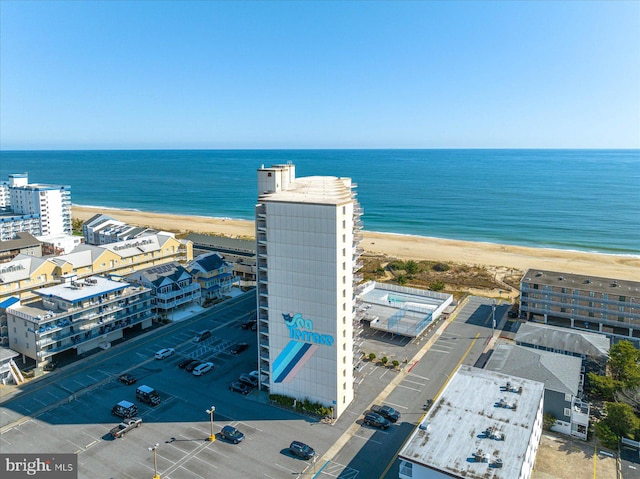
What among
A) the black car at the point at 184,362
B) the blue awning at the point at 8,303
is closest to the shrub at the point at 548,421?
the black car at the point at 184,362

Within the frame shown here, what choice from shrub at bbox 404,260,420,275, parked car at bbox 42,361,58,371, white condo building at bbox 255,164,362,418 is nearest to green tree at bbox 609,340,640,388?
white condo building at bbox 255,164,362,418

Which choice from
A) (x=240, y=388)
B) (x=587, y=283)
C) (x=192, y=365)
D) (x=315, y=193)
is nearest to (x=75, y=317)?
(x=192, y=365)

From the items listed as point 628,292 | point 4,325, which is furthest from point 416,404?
point 4,325

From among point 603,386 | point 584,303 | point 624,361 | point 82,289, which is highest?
→ point 82,289

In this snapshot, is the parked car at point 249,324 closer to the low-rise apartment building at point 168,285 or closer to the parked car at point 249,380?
the low-rise apartment building at point 168,285

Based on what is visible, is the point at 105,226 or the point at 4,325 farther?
the point at 105,226

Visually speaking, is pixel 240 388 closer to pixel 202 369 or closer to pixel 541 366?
pixel 202 369

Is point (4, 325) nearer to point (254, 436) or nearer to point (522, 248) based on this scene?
point (254, 436)
